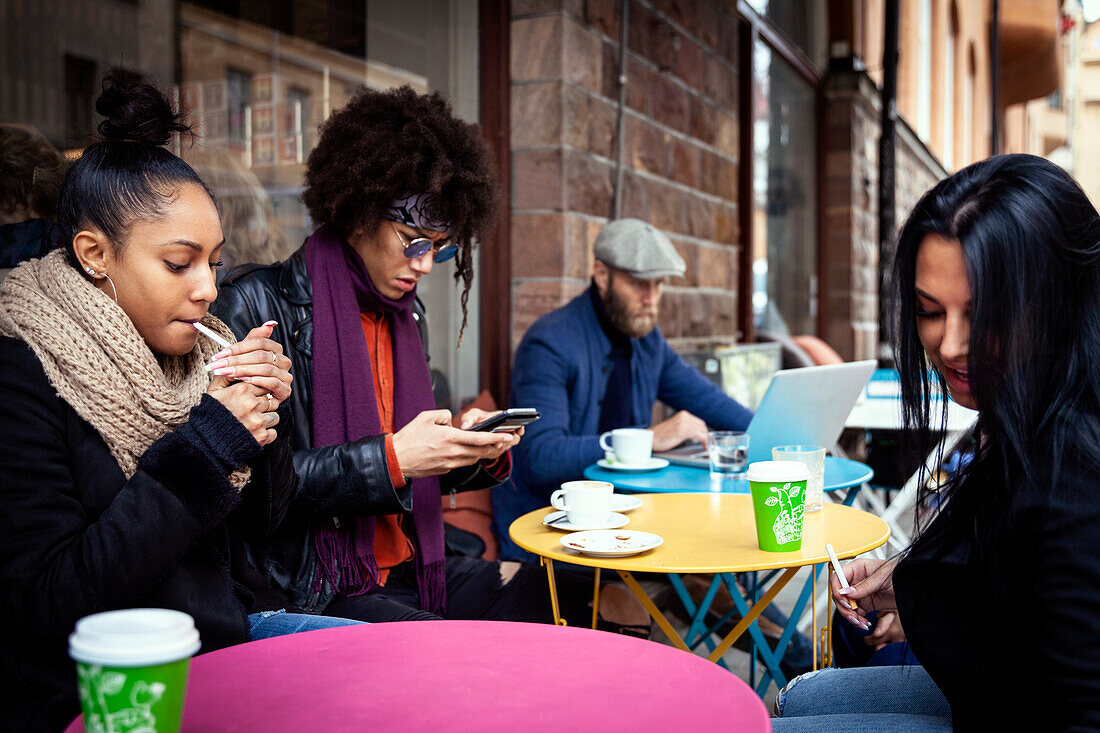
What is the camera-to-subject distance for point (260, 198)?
126 inches

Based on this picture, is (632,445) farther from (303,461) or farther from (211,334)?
(211,334)

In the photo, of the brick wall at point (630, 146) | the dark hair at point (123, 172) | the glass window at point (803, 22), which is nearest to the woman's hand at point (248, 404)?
the dark hair at point (123, 172)

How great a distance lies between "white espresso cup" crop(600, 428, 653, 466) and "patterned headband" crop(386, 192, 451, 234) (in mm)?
806

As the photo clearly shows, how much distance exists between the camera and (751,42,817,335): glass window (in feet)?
22.6

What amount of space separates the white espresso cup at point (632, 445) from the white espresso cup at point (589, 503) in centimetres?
64

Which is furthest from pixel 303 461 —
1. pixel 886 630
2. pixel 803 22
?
pixel 803 22

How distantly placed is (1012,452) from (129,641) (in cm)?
105

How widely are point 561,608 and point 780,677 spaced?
0.59 m

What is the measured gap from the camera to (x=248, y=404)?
144 centimetres

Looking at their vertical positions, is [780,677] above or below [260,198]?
below

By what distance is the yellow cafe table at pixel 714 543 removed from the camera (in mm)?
1737

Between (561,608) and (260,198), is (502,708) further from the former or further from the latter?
(260,198)

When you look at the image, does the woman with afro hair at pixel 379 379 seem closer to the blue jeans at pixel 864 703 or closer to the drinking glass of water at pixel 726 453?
the drinking glass of water at pixel 726 453

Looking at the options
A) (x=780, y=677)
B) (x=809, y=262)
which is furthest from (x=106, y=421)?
(x=809, y=262)
